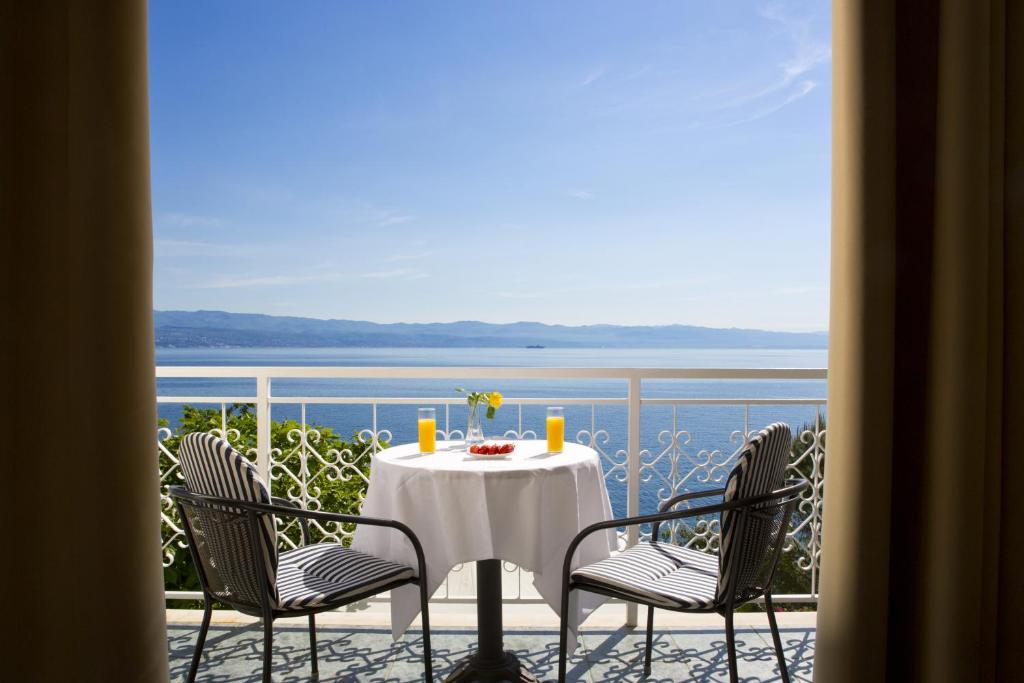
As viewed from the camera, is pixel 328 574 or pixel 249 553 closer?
pixel 249 553

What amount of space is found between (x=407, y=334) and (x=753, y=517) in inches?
983

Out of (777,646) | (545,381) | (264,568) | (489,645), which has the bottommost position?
(545,381)

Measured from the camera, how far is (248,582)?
2121mm

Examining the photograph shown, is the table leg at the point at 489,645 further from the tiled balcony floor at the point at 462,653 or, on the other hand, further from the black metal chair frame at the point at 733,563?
the black metal chair frame at the point at 733,563

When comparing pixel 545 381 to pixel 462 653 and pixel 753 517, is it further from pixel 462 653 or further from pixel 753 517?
pixel 753 517

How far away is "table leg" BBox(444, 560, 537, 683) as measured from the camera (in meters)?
2.59

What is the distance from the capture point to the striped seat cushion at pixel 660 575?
2.16 meters

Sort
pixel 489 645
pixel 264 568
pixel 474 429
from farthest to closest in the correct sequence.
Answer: pixel 474 429 → pixel 489 645 → pixel 264 568

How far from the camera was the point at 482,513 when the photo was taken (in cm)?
239
